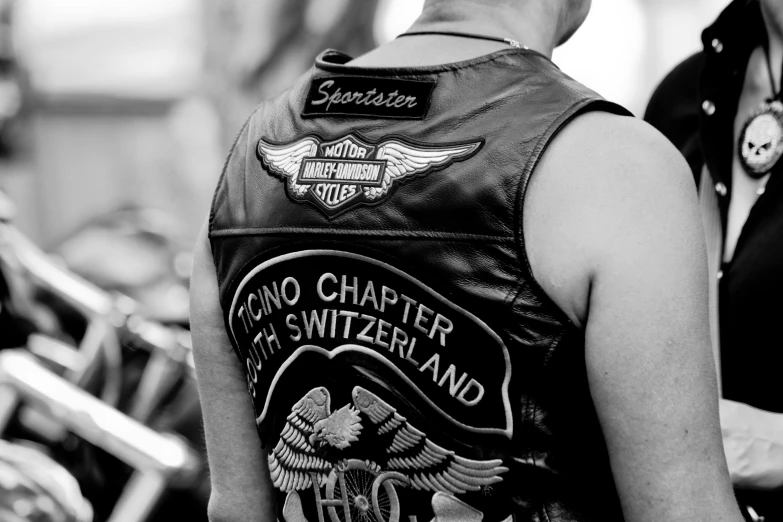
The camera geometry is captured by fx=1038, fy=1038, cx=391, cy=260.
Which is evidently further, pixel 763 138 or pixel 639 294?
pixel 763 138

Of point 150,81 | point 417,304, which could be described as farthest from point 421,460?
point 150,81

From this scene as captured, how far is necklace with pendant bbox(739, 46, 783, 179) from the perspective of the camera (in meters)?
1.81

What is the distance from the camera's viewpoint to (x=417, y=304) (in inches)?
48.0

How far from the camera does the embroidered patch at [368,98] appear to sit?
4.14 ft

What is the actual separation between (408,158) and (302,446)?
16.2 inches

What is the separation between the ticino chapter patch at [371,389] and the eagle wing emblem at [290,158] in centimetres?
9

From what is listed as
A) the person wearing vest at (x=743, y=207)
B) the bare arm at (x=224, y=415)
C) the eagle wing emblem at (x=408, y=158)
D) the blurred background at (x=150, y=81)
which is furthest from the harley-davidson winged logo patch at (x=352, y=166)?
the blurred background at (x=150, y=81)

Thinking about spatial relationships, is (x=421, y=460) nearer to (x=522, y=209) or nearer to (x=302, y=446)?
(x=302, y=446)

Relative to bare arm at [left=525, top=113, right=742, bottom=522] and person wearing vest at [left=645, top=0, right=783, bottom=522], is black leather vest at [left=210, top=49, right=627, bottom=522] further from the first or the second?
person wearing vest at [left=645, top=0, right=783, bottom=522]

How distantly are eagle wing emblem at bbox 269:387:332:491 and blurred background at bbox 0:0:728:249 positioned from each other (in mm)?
5220

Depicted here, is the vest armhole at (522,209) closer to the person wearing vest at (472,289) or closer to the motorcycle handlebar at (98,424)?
the person wearing vest at (472,289)

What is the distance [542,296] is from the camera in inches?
45.1

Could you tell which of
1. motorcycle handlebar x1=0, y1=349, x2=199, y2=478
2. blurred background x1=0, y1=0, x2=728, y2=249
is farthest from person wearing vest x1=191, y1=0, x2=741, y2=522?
blurred background x1=0, y1=0, x2=728, y2=249

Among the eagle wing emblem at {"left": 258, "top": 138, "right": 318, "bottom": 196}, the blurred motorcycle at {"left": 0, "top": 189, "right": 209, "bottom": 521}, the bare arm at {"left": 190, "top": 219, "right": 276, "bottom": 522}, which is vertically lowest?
the blurred motorcycle at {"left": 0, "top": 189, "right": 209, "bottom": 521}
